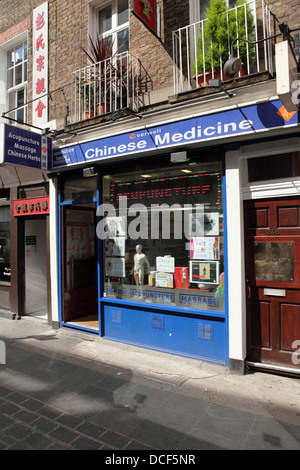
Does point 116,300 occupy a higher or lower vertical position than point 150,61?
lower

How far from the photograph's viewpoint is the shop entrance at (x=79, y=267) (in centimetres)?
676

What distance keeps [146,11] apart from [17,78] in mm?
4924

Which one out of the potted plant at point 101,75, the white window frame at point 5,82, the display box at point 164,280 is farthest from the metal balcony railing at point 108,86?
the display box at point 164,280

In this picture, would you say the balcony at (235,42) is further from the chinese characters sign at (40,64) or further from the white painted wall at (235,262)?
the chinese characters sign at (40,64)

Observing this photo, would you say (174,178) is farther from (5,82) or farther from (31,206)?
(5,82)

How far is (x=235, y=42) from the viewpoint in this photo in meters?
4.64

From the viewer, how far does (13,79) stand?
8516mm

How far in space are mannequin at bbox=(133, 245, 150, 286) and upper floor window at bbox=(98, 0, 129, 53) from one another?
13.5 ft

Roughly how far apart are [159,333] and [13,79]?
311 inches

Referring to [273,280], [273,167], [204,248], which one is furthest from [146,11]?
[273,280]

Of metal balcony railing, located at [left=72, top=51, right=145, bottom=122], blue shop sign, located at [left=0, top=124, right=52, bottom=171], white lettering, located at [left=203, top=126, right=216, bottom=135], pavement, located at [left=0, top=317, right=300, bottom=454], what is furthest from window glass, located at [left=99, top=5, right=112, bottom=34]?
pavement, located at [left=0, top=317, right=300, bottom=454]
